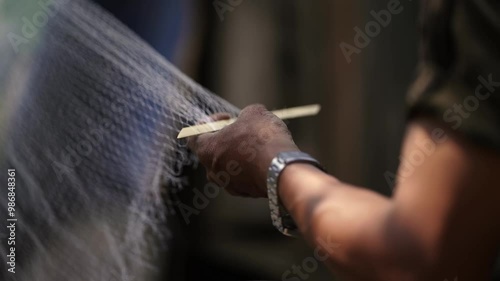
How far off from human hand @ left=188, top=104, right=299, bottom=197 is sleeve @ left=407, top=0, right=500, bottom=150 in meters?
0.18

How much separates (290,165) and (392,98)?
55 centimetres

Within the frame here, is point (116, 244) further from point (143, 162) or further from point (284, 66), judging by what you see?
point (284, 66)

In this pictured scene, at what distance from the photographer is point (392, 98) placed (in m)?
1.09

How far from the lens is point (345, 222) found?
52 cm

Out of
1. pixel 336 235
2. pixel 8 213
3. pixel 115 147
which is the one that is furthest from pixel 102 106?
pixel 336 235

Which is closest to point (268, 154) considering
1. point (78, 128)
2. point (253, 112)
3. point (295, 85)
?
point (253, 112)

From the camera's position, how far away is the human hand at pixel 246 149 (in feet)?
2.10

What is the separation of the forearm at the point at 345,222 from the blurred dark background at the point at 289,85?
18.2 inches

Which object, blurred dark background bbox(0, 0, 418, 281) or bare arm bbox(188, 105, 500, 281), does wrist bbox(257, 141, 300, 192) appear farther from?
blurred dark background bbox(0, 0, 418, 281)

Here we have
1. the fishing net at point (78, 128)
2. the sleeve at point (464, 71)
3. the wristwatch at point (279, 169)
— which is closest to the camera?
the sleeve at point (464, 71)

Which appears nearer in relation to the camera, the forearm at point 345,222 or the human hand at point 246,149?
the forearm at point 345,222

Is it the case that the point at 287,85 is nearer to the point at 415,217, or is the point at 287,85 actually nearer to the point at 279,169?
the point at 279,169

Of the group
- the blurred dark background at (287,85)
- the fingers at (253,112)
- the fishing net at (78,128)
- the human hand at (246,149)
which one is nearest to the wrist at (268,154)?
the human hand at (246,149)

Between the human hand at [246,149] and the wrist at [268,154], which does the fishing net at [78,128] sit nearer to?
the human hand at [246,149]
